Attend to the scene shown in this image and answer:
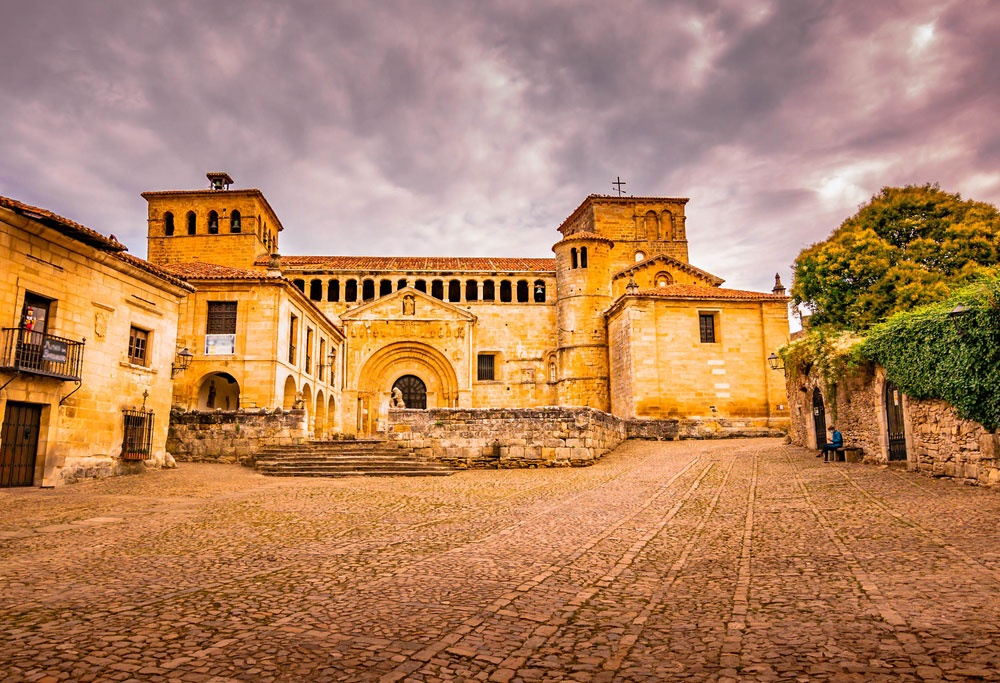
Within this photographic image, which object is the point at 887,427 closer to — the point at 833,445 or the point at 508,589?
the point at 833,445

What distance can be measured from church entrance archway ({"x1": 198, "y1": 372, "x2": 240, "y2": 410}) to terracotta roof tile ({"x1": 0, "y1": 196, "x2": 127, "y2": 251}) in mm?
11574

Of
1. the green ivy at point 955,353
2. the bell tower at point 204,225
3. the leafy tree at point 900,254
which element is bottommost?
the green ivy at point 955,353

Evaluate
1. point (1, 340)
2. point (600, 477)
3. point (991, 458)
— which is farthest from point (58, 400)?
point (991, 458)

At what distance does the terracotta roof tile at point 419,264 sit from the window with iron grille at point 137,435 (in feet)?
74.6

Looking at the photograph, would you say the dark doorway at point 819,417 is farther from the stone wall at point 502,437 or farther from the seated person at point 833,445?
the stone wall at point 502,437

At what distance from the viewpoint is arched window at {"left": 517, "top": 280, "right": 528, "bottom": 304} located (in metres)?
40.8

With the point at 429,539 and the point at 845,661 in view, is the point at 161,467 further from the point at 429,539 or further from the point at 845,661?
the point at 845,661

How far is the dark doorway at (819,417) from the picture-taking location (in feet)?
65.9

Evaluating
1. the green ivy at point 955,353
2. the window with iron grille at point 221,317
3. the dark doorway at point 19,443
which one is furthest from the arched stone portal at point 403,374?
the green ivy at point 955,353

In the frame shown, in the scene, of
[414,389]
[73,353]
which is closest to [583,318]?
[414,389]

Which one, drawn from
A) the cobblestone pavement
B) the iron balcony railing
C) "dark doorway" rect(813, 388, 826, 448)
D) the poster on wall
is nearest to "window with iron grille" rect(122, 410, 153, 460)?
the iron balcony railing

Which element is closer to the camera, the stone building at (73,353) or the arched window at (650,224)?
the stone building at (73,353)

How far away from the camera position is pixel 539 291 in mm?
42219

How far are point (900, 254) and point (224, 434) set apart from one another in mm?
24114
